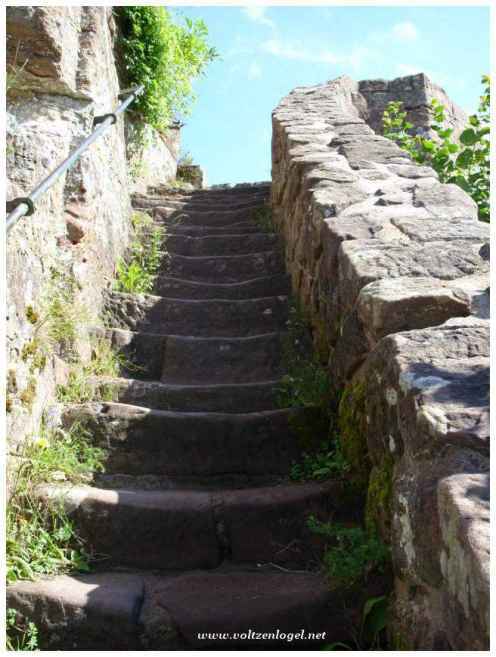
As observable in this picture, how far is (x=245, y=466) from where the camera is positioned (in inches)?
102

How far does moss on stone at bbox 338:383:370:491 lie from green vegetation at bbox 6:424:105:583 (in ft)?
3.20

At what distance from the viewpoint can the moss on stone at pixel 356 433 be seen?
2.17 meters

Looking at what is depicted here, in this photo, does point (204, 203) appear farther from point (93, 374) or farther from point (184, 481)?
point (184, 481)

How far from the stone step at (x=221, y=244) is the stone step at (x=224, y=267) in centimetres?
20

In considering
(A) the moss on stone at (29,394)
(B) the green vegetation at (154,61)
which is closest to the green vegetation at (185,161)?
(B) the green vegetation at (154,61)

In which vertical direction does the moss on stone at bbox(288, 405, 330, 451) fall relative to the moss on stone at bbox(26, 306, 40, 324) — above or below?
below

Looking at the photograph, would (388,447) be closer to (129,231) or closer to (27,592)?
(27,592)

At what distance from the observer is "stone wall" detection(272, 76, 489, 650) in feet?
4.39

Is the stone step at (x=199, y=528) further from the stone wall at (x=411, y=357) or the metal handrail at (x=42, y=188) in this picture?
the metal handrail at (x=42, y=188)

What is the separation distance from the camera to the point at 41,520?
86.4 inches

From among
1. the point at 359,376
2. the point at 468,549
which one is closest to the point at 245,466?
the point at 359,376

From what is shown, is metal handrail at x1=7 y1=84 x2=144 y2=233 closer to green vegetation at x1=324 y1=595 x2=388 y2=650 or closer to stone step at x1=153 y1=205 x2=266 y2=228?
stone step at x1=153 y1=205 x2=266 y2=228

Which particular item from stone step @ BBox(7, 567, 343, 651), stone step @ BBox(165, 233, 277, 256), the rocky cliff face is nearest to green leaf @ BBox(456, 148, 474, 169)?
stone step @ BBox(165, 233, 277, 256)

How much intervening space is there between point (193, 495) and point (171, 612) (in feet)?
1.62
